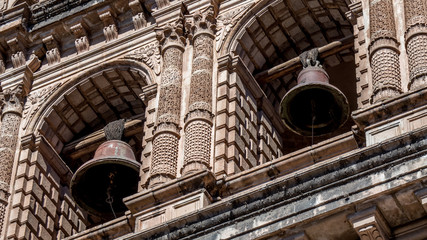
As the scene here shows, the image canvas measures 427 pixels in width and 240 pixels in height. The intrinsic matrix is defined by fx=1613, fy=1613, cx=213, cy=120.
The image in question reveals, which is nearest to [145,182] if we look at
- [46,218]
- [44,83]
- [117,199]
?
[117,199]

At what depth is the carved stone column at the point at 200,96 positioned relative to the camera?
92.6ft

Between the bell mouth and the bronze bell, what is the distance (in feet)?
10.2

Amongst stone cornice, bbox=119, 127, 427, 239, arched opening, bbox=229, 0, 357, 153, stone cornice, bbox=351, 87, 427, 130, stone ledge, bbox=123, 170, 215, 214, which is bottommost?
stone cornice, bbox=119, 127, 427, 239

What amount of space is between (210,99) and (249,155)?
1.31m

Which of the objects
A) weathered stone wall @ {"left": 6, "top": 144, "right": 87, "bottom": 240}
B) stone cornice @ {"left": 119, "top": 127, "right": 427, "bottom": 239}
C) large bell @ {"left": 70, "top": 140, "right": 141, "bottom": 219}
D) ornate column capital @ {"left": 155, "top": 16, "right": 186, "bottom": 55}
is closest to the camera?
stone cornice @ {"left": 119, "top": 127, "right": 427, "bottom": 239}

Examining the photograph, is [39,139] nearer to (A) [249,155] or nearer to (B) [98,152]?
(B) [98,152]

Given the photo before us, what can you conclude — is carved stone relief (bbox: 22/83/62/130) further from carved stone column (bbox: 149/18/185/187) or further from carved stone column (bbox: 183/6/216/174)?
carved stone column (bbox: 183/6/216/174)

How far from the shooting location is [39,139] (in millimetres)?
32188

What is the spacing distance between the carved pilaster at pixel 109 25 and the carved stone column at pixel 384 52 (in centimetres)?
632

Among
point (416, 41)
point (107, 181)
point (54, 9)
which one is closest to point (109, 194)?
point (107, 181)

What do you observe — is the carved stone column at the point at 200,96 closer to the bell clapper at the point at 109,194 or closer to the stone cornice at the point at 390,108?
the bell clapper at the point at 109,194

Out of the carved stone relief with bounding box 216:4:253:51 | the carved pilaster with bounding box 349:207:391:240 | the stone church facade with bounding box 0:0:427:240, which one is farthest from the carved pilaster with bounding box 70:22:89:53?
the carved pilaster with bounding box 349:207:391:240

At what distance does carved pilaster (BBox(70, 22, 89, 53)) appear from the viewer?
110ft

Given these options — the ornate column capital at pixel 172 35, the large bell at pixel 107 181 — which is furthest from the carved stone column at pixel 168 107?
the large bell at pixel 107 181
